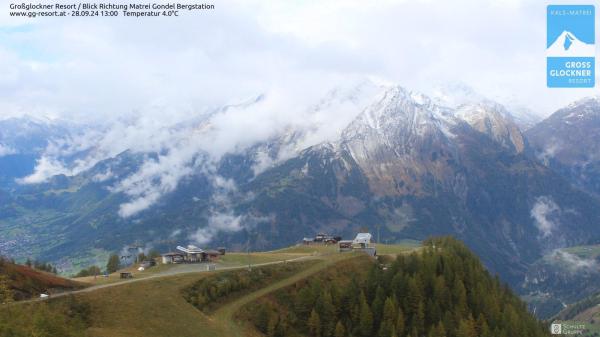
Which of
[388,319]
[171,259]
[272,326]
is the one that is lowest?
[272,326]

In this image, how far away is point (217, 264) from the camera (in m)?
190

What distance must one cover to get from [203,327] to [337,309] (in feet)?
126

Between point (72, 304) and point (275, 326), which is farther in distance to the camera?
point (275, 326)

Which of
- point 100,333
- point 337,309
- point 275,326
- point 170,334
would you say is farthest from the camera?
point 337,309

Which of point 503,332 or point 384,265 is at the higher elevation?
point 384,265

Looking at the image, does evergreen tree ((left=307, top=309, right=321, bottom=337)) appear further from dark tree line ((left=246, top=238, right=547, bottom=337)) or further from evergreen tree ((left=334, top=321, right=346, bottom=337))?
evergreen tree ((left=334, top=321, right=346, bottom=337))

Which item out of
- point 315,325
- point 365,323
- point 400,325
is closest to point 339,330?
point 315,325

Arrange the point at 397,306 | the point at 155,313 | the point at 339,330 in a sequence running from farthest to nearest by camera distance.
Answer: the point at 397,306
the point at 339,330
the point at 155,313

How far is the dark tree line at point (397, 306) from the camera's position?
474 ft

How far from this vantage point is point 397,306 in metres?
152

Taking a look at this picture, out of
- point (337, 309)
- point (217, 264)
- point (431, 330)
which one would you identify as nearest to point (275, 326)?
point (337, 309)

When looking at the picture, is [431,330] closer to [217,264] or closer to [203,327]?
[203,327]

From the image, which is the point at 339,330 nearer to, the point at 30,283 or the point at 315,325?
the point at 315,325

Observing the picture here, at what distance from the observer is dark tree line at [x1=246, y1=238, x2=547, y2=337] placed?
14462 cm
